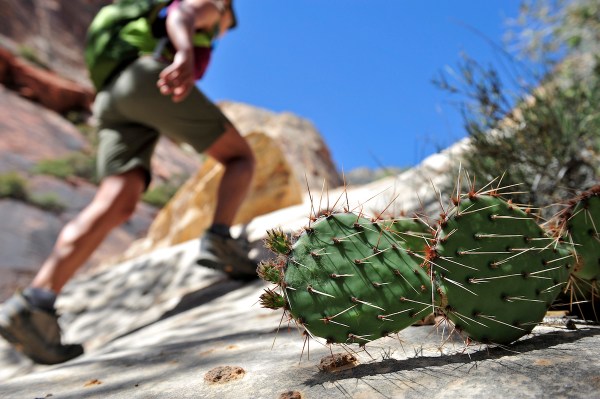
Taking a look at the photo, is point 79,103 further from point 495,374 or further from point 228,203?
point 495,374

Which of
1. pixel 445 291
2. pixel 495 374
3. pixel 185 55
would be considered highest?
pixel 185 55

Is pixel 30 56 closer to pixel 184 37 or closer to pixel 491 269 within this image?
pixel 184 37

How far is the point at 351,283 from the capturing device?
1.00 m

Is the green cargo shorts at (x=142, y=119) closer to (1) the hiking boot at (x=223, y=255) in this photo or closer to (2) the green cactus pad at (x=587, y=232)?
(1) the hiking boot at (x=223, y=255)

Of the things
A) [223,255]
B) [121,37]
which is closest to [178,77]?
[121,37]

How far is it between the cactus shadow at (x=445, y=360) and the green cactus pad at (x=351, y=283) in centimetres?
8

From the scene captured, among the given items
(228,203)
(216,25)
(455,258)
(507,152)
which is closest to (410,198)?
(507,152)

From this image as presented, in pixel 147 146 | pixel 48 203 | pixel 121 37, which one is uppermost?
pixel 48 203

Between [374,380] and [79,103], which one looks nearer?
[374,380]

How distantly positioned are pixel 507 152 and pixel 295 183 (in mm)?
3022

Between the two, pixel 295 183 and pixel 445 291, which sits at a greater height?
pixel 295 183

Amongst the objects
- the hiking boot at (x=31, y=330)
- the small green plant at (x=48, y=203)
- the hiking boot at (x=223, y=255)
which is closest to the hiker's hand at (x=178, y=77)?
the hiking boot at (x=223, y=255)

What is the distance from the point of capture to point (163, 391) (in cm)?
113

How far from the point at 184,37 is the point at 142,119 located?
0.50m
